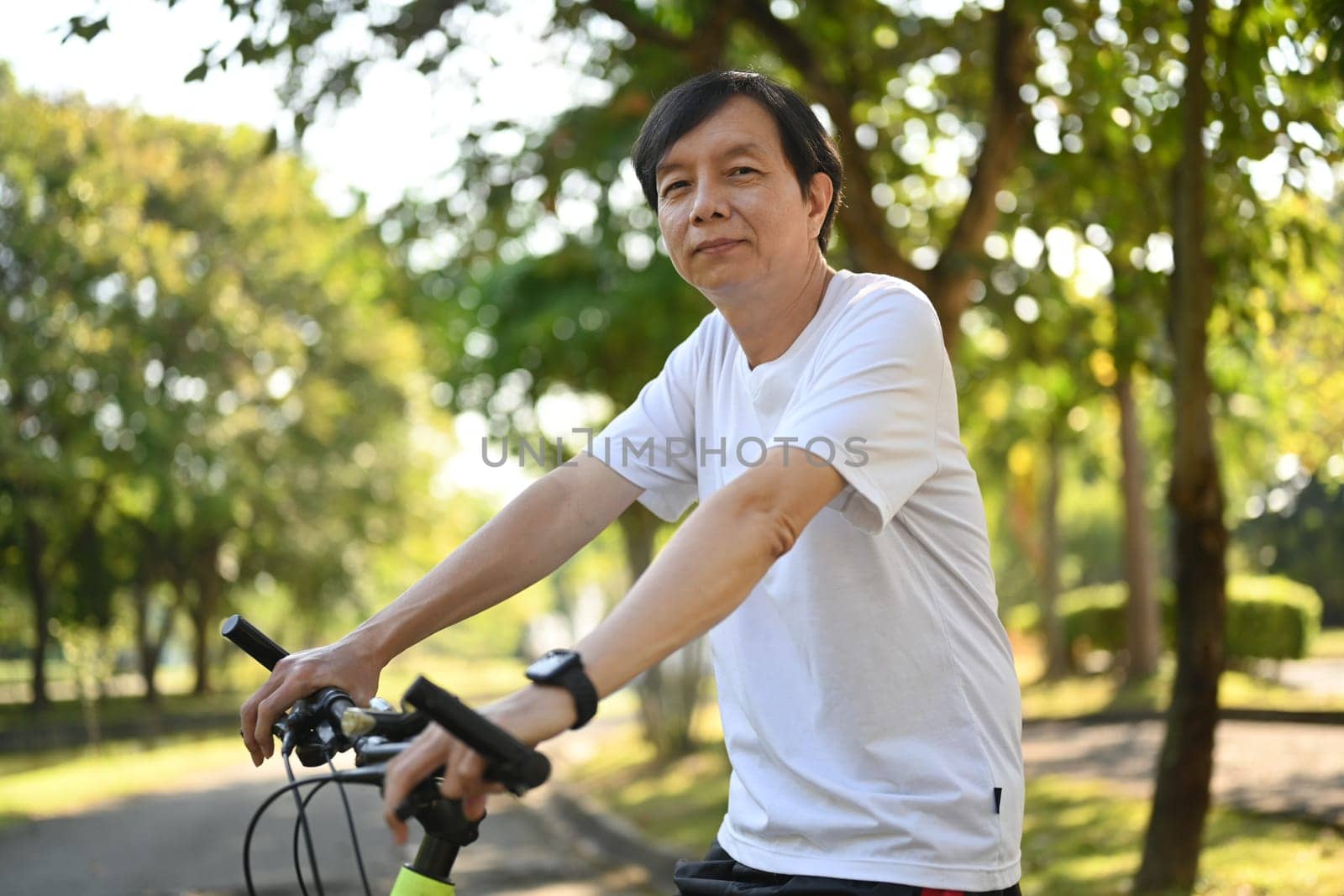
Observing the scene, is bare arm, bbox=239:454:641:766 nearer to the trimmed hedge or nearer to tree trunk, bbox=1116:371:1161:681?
the trimmed hedge

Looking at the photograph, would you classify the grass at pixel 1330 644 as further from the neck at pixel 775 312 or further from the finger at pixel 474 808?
the finger at pixel 474 808

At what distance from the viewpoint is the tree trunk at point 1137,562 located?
21953 mm

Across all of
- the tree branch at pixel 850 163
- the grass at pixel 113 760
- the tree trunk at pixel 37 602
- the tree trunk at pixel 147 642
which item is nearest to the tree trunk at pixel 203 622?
the grass at pixel 113 760

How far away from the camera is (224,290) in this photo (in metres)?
31.3

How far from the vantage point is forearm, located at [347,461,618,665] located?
93.6 inches

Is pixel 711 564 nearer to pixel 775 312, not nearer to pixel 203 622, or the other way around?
pixel 775 312

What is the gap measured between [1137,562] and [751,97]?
21403 millimetres

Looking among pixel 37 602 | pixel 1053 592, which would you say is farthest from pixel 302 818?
pixel 37 602

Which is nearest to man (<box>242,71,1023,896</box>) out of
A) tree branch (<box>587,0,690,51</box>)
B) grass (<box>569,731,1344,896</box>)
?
grass (<box>569,731,1344,896</box>)

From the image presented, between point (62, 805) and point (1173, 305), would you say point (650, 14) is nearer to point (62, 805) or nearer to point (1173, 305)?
point (1173, 305)

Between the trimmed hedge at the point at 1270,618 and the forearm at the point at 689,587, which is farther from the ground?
the forearm at the point at 689,587

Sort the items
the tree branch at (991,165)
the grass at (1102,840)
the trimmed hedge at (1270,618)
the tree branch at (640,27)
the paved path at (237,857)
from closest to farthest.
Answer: the grass at (1102,840) < the tree branch at (991,165) < the tree branch at (640,27) < the paved path at (237,857) < the trimmed hedge at (1270,618)

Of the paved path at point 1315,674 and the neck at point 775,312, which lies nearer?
the neck at point 775,312

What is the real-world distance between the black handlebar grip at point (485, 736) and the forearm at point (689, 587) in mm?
125
